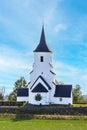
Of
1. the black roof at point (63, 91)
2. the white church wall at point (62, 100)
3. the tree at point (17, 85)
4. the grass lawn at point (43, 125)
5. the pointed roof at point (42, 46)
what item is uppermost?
the pointed roof at point (42, 46)

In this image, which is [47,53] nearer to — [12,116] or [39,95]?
[39,95]

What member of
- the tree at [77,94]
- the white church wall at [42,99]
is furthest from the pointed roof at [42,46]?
the tree at [77,94]

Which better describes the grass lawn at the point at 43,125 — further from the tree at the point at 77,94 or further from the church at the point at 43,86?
the tree at the point at 77,94

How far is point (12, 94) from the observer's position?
76875mm

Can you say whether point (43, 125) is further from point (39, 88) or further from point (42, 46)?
point (42, 46)

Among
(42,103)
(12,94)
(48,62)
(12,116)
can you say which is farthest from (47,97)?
(12,116)

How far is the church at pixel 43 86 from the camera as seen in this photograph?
207 ft

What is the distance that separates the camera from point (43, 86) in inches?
2509

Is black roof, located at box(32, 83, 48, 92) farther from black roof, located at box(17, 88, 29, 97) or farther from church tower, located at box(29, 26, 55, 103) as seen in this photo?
black roof, located at box(17, 88, 29, 97)

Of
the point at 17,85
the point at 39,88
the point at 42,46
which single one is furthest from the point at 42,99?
the point at 17,85

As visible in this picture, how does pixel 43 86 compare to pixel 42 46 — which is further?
pixel 42 46

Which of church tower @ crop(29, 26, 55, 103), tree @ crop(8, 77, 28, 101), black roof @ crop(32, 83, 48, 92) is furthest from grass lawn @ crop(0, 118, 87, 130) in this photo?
tree @ crop(8, 77, 28, 101)

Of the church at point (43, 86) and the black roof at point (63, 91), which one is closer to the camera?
the church at point (43, 86)

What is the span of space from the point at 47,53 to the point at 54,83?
5184 millimetres
